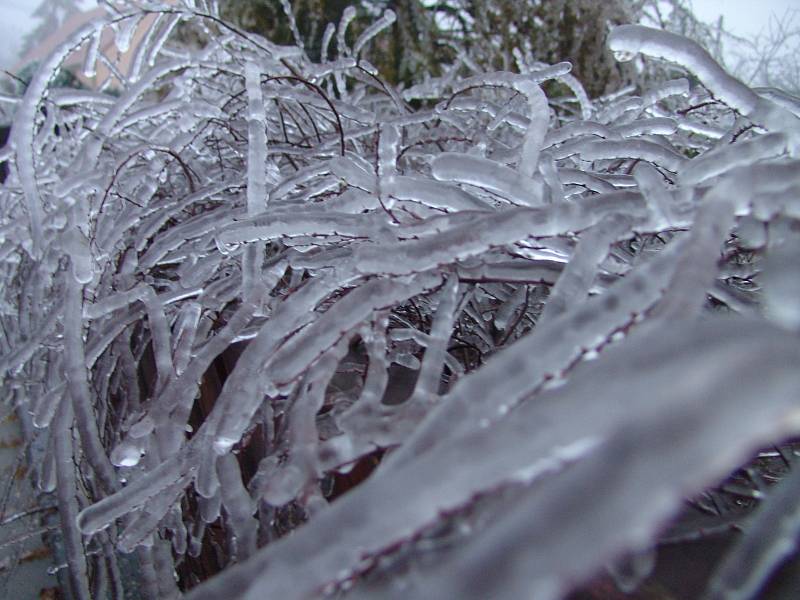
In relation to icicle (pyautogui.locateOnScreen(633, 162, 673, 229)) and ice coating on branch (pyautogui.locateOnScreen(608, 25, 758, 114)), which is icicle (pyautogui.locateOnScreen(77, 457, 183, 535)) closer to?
icicle (pyautogui.locateOnScreen(633, 162, 673, 229))

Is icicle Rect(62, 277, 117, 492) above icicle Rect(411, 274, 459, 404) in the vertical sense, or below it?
below

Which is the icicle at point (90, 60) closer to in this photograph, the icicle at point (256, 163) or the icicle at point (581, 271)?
the icicle at point (256, 163)

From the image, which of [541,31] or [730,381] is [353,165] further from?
[541,31]

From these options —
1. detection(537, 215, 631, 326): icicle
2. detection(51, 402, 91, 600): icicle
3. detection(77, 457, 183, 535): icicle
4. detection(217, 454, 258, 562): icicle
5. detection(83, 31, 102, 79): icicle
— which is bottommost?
detection(51, 402, 91, 600): icicle

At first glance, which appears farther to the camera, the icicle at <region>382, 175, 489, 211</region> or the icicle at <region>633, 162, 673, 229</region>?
the icicle at <region>382, 175, 489, 211</region>

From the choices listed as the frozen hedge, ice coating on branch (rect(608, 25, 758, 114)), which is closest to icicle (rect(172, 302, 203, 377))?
the frozen hedge

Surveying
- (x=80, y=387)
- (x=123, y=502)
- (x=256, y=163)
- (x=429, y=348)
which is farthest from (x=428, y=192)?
(x=80, y=387)

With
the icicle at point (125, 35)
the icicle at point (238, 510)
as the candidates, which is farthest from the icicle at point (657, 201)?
the icicle at point (125, 35)

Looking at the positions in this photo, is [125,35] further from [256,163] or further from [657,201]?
[657,201]

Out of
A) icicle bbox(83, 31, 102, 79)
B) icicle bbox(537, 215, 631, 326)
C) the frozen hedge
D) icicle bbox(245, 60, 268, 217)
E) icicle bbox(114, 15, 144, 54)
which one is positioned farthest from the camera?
icicle bbox(83, 31, 102, 79)
